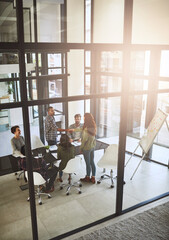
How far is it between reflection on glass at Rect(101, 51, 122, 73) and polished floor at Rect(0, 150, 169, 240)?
9.80ft

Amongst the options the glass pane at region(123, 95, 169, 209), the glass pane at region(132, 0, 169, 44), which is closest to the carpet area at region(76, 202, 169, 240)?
the glass pane at region(123, 95, 169, 209)

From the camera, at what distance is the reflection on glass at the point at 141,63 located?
6010 mm

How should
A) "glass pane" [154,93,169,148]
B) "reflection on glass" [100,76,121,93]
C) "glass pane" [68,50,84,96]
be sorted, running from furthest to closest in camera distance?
1. "glass pane" [68,50,84,96]
2. "reflection on glass" [100,76,121,93]
3. "glass pane" [154,93,169,148]

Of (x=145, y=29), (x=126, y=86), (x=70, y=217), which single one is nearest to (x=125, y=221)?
(x=70, y=217)

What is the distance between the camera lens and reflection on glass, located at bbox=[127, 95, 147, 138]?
6.53 meters

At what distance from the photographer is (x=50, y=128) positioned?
19.1ft

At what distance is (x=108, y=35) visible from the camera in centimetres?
574

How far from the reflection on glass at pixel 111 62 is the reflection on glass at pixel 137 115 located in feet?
3.14

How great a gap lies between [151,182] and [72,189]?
1758 mm

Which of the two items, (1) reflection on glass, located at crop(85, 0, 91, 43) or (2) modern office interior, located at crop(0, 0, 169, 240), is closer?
(2) modern office interior, located at crop(0, 0, 169, 240)

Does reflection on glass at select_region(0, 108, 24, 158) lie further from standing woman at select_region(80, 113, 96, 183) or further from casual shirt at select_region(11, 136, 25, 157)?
standing woman at select_region(80, 113, 96, 183)

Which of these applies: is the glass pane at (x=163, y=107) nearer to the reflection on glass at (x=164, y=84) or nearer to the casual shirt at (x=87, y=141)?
the reflection on glass at (x=164, y=84)

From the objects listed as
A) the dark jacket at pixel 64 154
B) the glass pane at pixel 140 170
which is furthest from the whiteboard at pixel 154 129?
the dark jacket at pixel 64 154

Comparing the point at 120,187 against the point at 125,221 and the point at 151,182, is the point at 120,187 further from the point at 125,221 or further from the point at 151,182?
the point at 151,182
